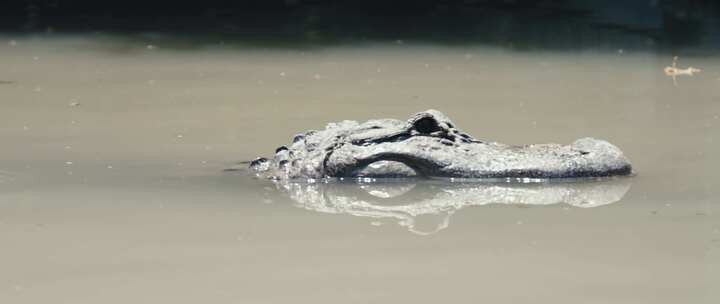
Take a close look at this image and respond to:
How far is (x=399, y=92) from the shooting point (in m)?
8.97

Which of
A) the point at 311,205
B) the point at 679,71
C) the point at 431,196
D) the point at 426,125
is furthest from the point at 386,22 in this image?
the point at 311,205

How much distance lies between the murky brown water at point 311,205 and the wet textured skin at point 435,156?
0.46 feet

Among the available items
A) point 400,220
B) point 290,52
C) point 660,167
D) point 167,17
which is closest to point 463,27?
point 290,52

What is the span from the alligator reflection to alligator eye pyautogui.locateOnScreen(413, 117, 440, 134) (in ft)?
0.80

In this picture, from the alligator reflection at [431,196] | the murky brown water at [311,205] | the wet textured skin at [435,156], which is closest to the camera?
the murky brown water at [311,205]

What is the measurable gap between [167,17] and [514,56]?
153 inches

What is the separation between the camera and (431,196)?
574 cm

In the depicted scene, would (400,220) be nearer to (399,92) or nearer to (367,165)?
(367,165)

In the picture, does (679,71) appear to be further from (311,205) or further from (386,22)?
(311,205)

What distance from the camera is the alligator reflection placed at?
5.47 metres

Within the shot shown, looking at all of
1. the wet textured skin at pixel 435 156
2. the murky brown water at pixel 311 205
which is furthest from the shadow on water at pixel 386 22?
the wet textured skin at pixel 435 156

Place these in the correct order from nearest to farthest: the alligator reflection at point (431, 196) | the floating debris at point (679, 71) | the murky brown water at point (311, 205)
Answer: the murky brown water at point (311, 205)
the alligator reflection at point (431, 196)
the floating debris at point (679, 71)

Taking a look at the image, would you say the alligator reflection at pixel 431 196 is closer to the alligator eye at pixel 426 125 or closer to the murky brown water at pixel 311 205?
the murky brown water at pixel 311 205

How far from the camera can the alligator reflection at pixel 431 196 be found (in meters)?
5.47
